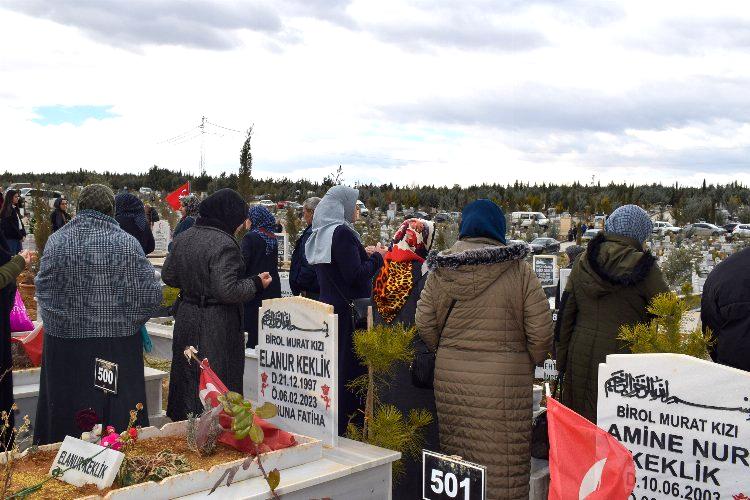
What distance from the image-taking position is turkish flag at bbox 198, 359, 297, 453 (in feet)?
12.7

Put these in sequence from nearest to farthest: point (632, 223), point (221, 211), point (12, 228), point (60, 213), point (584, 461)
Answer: point (584, 461) → point (632, 223) → point (221, 211) → point (12, 228) → point (60, 213)

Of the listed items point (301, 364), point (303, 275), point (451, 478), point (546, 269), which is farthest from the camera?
point (546, 269)

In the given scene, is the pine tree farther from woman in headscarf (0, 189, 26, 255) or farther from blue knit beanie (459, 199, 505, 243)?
blue knit beanie (459, 199, 505, 243)

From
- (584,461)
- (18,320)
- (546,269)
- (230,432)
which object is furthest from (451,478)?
(546,269)

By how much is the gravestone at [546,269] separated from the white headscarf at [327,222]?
6635 millimetres

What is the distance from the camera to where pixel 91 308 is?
4.14 meters

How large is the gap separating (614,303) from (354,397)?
181 centimetres

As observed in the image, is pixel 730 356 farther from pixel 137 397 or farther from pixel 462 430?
pixel 137 397

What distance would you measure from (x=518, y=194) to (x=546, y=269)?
3893cm

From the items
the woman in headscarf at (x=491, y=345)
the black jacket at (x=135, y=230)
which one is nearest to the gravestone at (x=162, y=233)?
the black jacket at (x=135, y=230)

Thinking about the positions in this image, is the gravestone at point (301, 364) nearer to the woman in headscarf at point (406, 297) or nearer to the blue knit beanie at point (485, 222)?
the woman in headscarf at point (406, 297)

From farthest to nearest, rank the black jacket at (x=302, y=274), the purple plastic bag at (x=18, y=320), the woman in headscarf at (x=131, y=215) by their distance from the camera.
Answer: the woman in headscarf at (x=131, y=215) < the black jacket at (x=302, y=274) < the purple plastic bag at (x=18, y=320)

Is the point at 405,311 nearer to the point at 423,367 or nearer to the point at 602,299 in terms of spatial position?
the point at 423,367

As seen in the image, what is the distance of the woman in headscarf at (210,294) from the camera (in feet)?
14.6
